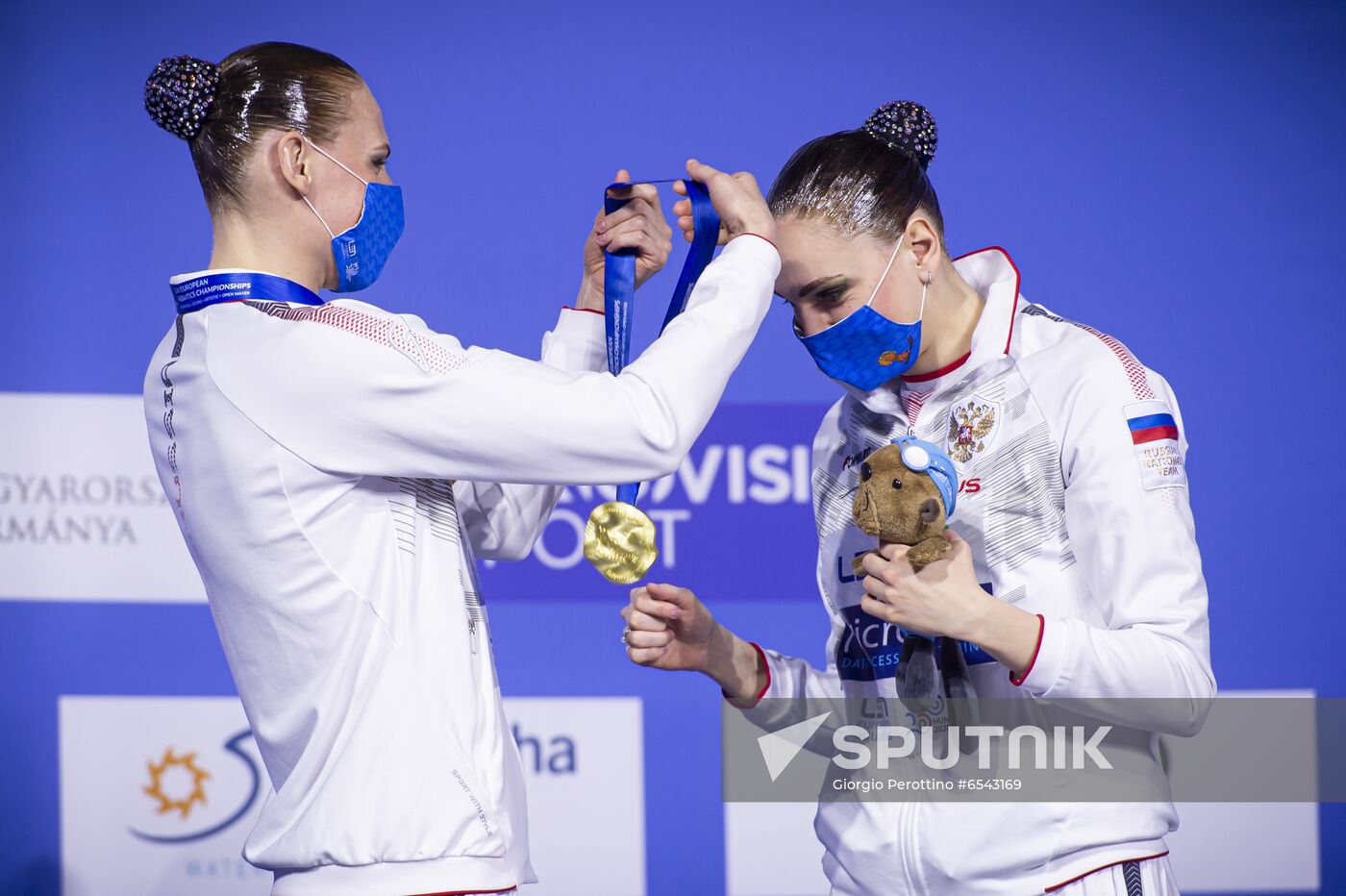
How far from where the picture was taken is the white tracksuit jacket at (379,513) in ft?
4.11

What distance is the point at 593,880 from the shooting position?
9.77ft

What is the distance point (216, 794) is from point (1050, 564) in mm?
2332

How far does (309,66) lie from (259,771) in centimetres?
213

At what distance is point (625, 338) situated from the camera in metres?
1.61

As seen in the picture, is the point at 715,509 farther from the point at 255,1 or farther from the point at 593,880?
the point at 255,1

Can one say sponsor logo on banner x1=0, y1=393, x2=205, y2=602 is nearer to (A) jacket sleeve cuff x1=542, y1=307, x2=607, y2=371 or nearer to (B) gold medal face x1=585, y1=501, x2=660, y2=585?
(A) jacket sleeve cuff x1=542, y1=307, x2=607, y2=371

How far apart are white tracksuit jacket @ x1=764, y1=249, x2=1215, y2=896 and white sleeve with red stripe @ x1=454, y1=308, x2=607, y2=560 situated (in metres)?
0.42

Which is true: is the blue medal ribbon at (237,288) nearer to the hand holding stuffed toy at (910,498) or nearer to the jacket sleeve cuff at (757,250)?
the jacket sleeve cuff at (757,250)

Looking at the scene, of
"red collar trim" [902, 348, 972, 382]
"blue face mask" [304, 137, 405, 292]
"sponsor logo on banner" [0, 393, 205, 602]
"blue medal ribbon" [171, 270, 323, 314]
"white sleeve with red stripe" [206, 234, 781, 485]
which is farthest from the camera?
"sponsor logo on banner" [0, 393, 205, 602]

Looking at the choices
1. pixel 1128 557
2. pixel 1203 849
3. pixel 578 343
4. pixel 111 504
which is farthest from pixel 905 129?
pixel 111 504

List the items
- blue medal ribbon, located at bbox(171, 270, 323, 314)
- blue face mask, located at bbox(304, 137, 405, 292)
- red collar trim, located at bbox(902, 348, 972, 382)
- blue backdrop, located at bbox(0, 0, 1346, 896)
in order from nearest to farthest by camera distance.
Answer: blue medal ribbon, located at bbox(171, 270, 323, 314) < blue face mask, located at bbox(304, 137, 405, 292) < red collar trim, located at bbox(902, 348, 972, 382) < blue backdrop, located at bbox(0, 0, 1346, 896)

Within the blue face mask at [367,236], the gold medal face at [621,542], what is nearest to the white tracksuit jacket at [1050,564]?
the gold medal face at [621,542]

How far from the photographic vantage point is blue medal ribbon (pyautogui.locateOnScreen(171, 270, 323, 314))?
1352mm

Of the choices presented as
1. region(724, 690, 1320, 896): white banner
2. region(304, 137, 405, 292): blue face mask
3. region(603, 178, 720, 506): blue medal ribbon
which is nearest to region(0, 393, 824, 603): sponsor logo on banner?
region(724, 690, 1320, 896): white banner
